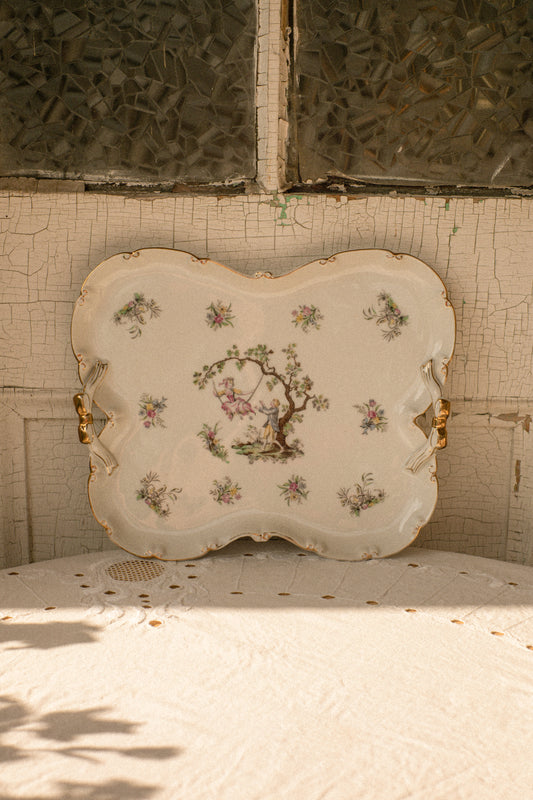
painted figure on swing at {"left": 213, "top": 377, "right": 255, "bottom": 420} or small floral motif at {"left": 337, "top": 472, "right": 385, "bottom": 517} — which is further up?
painted figure on swing at {"left": 213, "top": 377, "right": 255, "bottom": 420}

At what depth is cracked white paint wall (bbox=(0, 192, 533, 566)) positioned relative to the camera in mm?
1333

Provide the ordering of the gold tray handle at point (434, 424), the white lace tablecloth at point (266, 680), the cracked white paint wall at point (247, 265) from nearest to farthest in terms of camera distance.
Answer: the white lace tablecloth at point (266, 680), the gold tray handle at point (434, 424), the cracked white paint wall at point (247, 265)

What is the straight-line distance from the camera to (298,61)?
51.7 inches

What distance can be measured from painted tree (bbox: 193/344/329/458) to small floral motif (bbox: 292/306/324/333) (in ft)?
0.15

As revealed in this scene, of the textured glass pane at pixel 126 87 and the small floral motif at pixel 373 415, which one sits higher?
the textured glass pane at pixel 126 87

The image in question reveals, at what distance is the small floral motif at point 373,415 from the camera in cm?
125

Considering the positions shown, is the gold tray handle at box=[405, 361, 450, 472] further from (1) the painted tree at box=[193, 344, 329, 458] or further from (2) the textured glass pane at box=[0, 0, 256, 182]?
(2) the textured glass pane at box=[0, 0, 256, 182]

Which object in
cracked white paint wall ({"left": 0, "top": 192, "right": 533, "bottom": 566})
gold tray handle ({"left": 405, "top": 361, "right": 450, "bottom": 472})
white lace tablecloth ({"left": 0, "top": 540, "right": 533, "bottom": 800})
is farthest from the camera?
cracked white paint wall ({"left": 0, "top": 192, "right": 533, "bottom": 566})

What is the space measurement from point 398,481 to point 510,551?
1.17 feet

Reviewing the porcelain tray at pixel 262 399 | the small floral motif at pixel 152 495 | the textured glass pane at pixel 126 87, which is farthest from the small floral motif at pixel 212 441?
the textured glass pane at pixel 126 87

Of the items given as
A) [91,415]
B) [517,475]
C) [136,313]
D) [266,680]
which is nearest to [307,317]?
[136,313]

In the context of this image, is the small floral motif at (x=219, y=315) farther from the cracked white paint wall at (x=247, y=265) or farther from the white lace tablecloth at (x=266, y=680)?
the white lace tablecloth at (x=266, y=680)

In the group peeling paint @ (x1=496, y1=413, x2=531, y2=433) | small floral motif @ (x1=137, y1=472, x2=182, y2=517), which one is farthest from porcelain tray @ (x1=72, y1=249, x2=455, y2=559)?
peeling paint @ (x1=496, y1=413, x2=531, y2=433)

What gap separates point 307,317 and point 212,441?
305 millimetres
